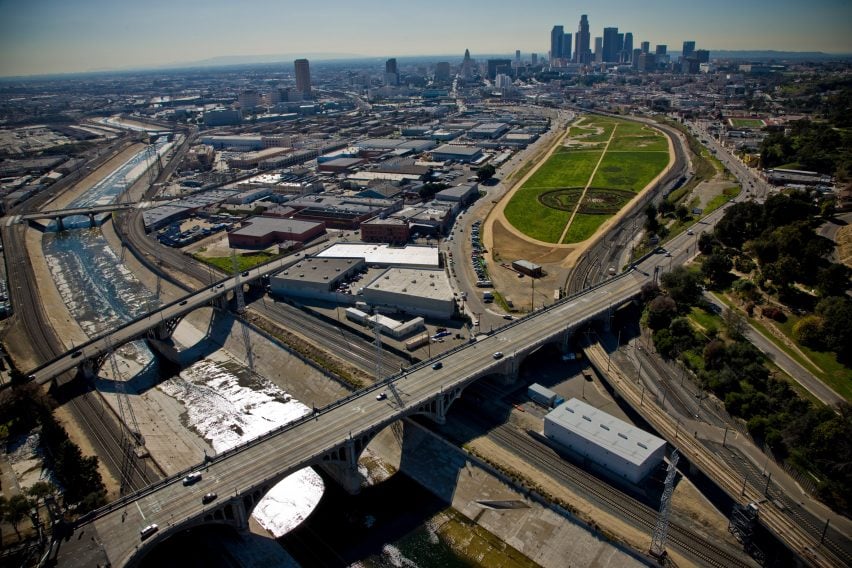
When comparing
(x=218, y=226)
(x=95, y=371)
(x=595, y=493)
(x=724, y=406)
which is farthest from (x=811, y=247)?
(x=218, y=226)

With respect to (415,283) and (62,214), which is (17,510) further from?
(62,214)

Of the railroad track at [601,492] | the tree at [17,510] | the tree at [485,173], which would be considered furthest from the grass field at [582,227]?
the tree at [17,510]

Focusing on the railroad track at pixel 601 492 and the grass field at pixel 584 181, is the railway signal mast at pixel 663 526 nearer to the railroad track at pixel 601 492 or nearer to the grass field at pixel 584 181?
the railroad track at pixel 601 492

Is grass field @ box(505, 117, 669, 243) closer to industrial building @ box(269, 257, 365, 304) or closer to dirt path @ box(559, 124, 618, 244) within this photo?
dirt path @ box(559, 124, 618, 244)

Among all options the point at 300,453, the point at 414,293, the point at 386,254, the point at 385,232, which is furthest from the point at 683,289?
the point at 385,232

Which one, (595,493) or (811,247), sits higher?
(811,247)

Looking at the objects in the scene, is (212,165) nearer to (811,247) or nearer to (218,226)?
(218,226)
